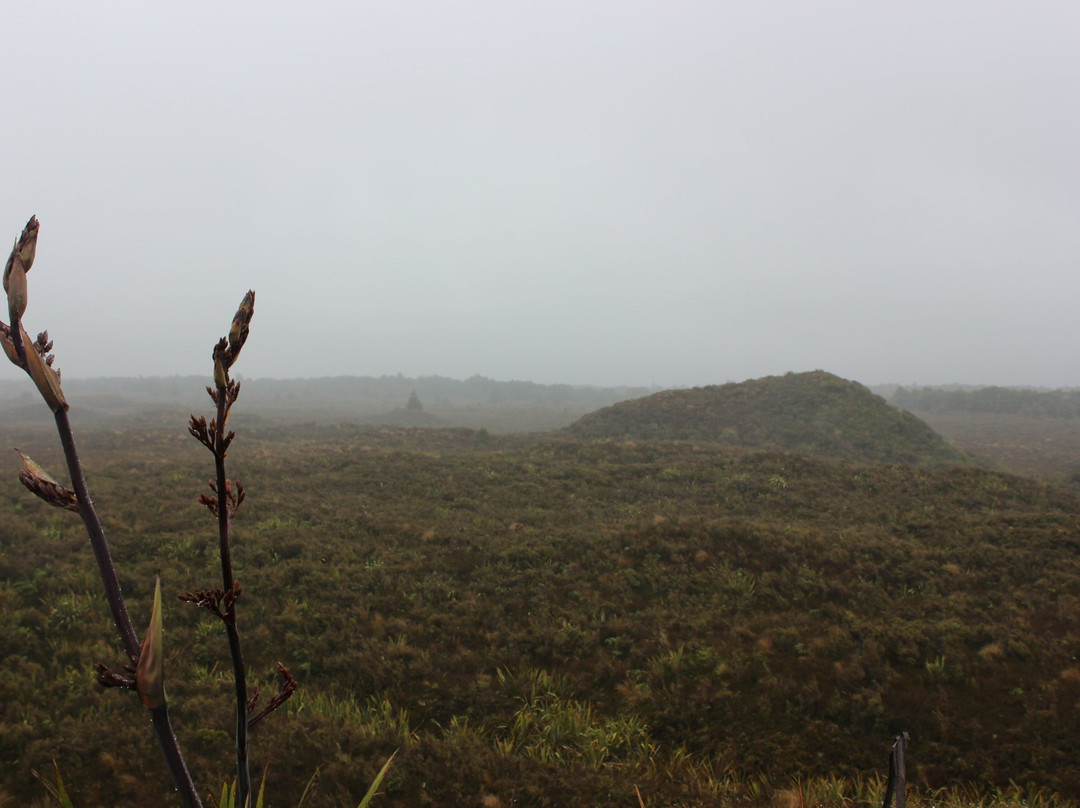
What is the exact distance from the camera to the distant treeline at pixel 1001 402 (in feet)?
184

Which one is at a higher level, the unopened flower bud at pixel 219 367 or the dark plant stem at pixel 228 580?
the unopened flower bud at pixel 219 367

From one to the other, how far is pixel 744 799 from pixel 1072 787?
11.2 feet

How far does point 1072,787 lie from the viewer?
5230 mm

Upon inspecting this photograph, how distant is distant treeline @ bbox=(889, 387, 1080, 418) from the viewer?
56.2 metres

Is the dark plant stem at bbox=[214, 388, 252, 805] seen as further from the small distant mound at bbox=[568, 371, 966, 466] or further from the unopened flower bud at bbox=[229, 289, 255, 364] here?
the small distant mound at bbox=[568, 371, 966, 466]

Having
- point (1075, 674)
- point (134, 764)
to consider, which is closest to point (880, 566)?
point (1075, 674)

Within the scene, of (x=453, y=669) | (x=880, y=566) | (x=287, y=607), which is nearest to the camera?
(x=453, y=669)

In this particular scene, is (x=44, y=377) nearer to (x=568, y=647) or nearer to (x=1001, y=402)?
(x=568, y=647)

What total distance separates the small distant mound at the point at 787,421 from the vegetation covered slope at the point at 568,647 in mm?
13605

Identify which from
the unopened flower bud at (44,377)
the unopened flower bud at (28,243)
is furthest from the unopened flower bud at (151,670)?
the unopened flower bud at (28,243)

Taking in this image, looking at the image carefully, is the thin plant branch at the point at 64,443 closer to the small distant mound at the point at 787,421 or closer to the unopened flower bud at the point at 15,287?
the unopened flower bud at the point at 15,287

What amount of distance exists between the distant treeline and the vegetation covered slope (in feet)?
189

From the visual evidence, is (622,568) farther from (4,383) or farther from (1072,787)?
(4,383)

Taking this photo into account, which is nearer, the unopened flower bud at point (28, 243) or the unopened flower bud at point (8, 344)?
the unopened flower bud at point (8, 344)
